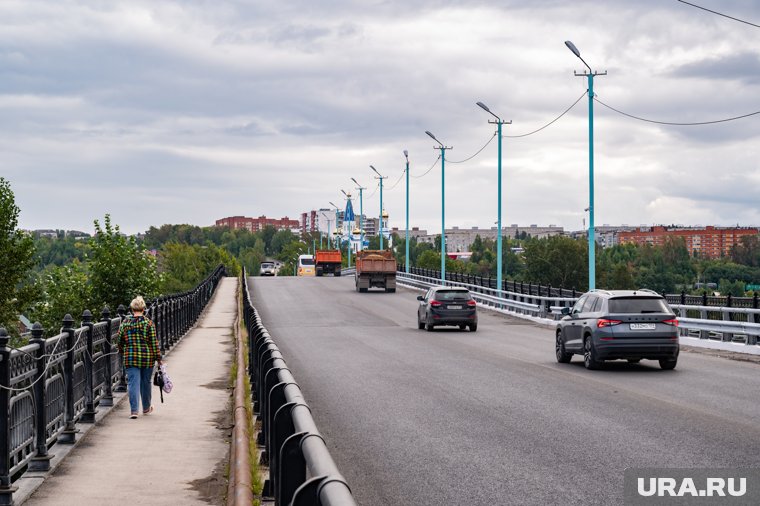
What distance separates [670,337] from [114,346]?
10.7 metres

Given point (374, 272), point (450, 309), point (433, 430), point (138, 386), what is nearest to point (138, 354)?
point (138, 386)

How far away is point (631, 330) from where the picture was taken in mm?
19703

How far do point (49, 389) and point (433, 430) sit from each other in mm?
4374

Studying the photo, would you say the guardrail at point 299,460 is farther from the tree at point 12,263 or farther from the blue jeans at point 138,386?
the tree at point 12,263

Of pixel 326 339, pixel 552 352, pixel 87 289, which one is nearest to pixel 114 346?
pixel 552 352

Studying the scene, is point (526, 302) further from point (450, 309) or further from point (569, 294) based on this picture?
point (450, 309)

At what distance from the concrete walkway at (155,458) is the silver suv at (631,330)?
7.34 meters

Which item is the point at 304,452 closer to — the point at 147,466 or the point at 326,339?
the point at 147,466

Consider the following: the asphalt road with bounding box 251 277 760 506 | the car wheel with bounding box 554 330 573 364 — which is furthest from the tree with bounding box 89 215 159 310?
the car wheel with bounding box 554 330 573 364

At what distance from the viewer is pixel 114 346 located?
48.0 feet

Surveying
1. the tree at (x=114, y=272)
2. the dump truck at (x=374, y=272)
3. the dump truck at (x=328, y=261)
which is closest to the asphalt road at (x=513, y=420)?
the dump truck at (x=374, y=272)

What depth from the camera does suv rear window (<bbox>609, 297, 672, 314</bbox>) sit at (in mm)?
19859

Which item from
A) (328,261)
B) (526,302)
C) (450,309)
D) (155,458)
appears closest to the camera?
(155,458)

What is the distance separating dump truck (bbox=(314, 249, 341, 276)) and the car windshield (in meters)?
68.4
